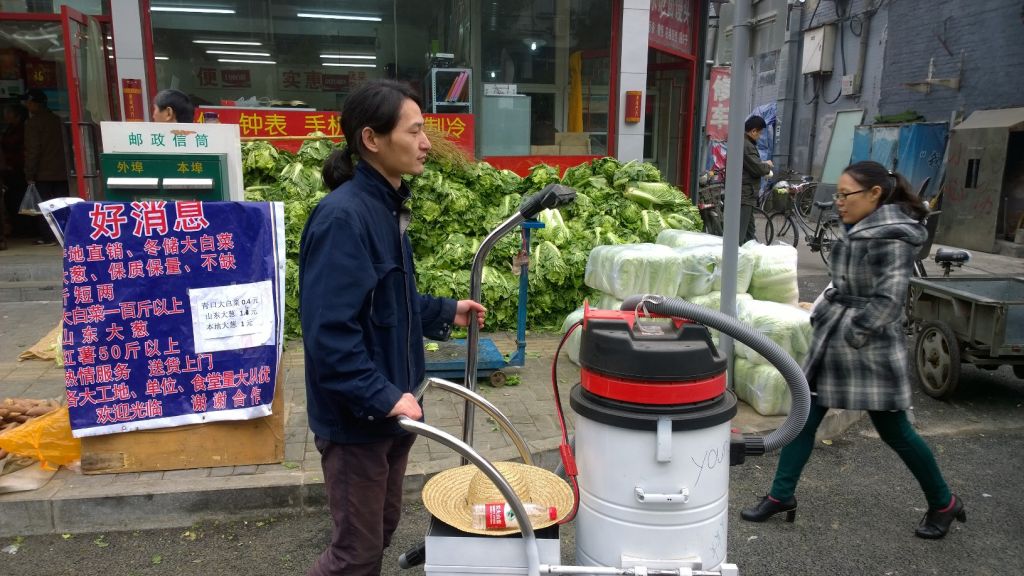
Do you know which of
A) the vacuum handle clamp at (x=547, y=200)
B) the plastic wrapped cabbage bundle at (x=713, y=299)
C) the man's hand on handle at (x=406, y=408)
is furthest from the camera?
the plastic wrapped cabbage bundle at (x=713, y=299)

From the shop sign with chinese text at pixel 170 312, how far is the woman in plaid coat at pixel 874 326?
9.27 feet

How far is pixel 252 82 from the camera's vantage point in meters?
10.2

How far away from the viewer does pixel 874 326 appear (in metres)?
3.19

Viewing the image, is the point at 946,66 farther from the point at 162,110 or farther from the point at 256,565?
the point at 256,565

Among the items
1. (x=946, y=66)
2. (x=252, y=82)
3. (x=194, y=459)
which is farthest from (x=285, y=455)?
(x=946, y=66)

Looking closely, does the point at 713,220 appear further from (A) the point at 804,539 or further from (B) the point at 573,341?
(A) the point at 804,539

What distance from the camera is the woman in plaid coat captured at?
318 cm

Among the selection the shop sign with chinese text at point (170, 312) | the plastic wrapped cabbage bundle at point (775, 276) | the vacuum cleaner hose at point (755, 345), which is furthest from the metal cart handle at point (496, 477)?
the plastic wrapped cabbage bundle at point (775, 276)

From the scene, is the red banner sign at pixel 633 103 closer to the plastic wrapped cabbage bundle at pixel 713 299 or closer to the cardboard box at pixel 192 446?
the plastic wrapped cabbage bundle at pixel 713 299

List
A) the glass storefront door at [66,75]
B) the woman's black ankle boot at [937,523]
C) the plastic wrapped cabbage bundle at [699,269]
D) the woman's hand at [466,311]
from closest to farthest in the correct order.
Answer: the woman's hand at [466,311] < the woman's black ankle boot at [937,523] < the plastic wrapped cabbage bundle at [699,269] < the glass storefront door at [66,75]

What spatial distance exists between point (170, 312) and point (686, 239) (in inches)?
164

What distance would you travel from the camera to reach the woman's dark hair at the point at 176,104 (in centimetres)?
514

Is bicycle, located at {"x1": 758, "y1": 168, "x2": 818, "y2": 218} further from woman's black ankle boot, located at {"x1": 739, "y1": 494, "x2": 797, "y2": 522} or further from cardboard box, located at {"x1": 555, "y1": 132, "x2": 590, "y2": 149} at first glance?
woman's black ankle boot, located at {"x1": 739, "y1": 494, "x2": 797, "y2": 522}

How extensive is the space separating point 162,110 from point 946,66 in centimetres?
1491
